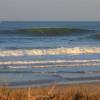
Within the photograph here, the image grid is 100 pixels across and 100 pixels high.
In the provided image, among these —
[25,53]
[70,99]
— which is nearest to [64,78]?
[70,99]

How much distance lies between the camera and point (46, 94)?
6828 millimetres

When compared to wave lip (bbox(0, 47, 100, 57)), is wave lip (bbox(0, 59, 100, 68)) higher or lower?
lower

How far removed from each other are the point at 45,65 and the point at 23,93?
364 inches

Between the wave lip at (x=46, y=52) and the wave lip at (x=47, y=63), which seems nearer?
the wave lip at (x=47, y=63)

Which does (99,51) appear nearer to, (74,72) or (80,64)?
(80,64)

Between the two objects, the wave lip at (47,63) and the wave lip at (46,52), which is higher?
the wave lip at (46,52)

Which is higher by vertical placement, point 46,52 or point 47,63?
point 46,52

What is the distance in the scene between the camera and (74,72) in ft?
47.6

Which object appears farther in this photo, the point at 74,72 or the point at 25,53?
the point at 25,53

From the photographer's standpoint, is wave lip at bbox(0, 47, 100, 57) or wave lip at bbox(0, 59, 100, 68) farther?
wave lip at bbox(0, 47, 100, 57)

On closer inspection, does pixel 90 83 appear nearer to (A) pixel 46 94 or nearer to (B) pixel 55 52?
(A) pixel 46 94

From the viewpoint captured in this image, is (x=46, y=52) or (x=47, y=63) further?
(x=46, y=52)

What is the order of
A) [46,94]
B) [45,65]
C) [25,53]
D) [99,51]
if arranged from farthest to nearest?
[99,51] < [25,53] < [45,65] < [46,94]

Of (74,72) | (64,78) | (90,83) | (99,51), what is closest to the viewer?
(90,83)
